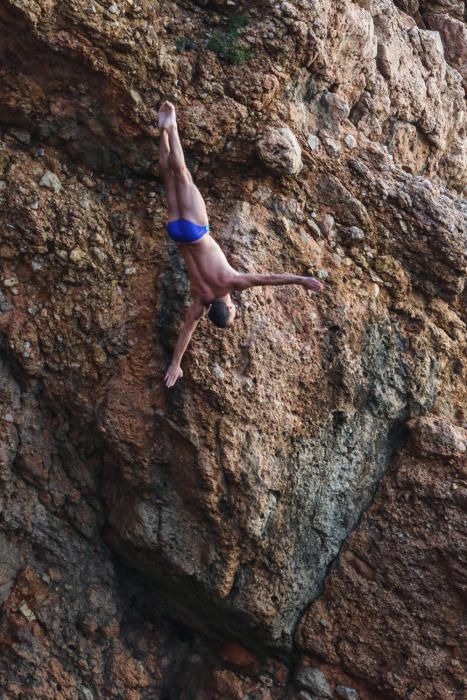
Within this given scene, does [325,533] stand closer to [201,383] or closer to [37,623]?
[201,383]

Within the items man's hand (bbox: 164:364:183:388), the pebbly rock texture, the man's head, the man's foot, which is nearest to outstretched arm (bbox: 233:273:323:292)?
the man's head

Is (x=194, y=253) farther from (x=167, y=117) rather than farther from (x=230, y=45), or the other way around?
(x=230, y=45)

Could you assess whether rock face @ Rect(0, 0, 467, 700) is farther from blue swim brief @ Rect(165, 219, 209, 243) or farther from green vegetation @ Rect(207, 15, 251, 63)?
blue swim brief @ Rect(165, 219, 209, 243)

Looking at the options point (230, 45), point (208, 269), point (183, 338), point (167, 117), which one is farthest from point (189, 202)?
point (230, 45)

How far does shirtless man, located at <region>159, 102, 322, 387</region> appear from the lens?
621 centimetres

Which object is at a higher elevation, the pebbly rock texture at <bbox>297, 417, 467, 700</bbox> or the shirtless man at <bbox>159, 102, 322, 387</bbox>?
the shirtless man at <bbox>159, 102, 322, 387</bbox>

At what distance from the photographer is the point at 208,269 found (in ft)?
21.1

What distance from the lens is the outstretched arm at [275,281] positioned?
5.91 meters

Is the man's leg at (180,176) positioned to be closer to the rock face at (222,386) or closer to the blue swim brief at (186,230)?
the blue swim brief at (186,230)

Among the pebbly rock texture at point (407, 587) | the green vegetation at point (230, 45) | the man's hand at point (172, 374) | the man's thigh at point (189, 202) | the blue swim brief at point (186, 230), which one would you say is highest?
the green vegetation at point (230, 45)

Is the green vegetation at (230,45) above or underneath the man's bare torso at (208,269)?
above

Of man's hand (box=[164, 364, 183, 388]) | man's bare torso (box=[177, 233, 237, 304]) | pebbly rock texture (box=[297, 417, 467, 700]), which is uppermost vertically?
man's bare torso (box=[177, 233, 237, 304])

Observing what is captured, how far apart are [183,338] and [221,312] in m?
0.44

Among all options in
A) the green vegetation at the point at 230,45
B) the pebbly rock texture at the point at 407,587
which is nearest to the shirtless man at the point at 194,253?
the green vegetation at the point at 230,45
